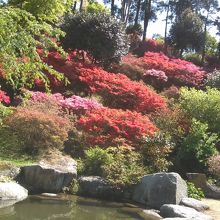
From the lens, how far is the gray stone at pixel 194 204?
10320mm

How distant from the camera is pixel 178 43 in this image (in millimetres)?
31484

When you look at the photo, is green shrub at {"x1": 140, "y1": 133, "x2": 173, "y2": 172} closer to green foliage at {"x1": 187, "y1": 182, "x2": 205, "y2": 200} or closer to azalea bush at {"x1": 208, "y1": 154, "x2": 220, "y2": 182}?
green foliage at {"x1": 187, "y1": 182, "x2": 205, "y2": 200}

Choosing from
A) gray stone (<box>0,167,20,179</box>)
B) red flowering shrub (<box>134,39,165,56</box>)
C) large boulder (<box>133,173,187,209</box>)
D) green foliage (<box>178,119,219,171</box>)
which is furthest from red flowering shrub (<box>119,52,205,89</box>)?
gray stone (<box>0,167,20,179</box>)

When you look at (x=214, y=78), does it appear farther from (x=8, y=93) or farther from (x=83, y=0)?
(x=83, y=0)

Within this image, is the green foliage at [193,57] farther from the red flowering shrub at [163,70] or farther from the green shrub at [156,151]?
the green shrub at [156,151]

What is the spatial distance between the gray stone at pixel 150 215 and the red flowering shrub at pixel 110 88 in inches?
249

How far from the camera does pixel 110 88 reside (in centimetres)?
1658

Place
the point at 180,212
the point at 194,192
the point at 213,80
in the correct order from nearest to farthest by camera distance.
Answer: the point at 180,212 < the point at 194,192 < the point at 213,80

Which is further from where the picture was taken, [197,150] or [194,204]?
[197,150]

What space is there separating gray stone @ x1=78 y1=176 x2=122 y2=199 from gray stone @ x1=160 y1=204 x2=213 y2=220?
1.59 m

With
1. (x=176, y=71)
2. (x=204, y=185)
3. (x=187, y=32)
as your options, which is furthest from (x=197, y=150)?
(x=187, y=32)

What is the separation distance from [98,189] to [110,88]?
6118 millimetres

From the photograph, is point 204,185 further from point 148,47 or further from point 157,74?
point 148,47

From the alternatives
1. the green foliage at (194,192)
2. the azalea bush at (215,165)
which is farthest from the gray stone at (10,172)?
the azalea bush at (215,165)
